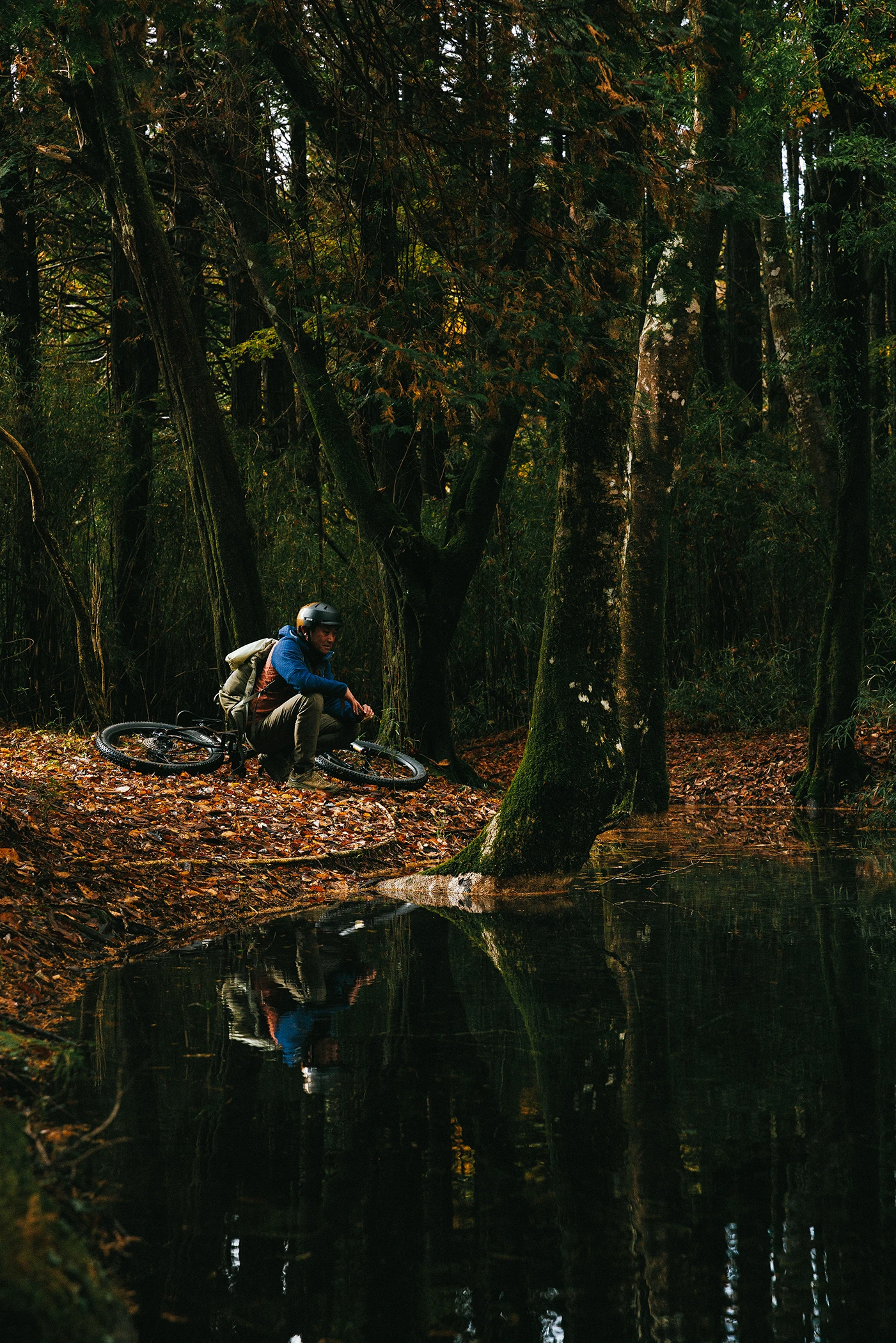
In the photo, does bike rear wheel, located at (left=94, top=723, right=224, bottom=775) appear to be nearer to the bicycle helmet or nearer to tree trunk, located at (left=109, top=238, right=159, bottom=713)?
the bicycle helmet

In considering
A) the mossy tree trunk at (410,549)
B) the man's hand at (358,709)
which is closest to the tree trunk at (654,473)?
the mossy tree trunk at (410,549)

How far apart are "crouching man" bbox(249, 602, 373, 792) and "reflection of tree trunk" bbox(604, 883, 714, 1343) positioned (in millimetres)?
4825

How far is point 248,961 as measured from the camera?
5754 mm

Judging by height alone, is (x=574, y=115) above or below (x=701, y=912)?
above

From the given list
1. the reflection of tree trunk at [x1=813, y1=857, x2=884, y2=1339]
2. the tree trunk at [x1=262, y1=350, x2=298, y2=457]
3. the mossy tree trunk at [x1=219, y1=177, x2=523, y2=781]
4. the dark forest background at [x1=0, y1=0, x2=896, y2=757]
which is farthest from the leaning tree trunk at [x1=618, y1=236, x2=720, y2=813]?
the tree trunk at [x1=262, y1=350, x2=298, y2=457]

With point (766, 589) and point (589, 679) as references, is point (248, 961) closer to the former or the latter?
point (589, 679)

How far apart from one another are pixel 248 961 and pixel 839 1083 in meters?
2.92

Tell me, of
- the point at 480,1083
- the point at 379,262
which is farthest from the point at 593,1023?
the point at 379,262

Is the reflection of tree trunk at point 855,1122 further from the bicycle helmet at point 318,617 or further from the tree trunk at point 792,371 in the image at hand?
the tree trunk at point 792,371

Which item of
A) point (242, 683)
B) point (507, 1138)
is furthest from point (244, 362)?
point (507, 1138)

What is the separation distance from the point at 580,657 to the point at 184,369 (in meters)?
6.28

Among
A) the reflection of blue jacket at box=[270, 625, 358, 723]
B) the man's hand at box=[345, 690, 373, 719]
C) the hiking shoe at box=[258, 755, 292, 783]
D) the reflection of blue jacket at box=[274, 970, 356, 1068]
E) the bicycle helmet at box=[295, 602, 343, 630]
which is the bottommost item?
the reflection of blue jacket at box=[274, 970, 356, 1068]

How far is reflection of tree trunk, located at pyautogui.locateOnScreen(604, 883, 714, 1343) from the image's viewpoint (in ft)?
8.22

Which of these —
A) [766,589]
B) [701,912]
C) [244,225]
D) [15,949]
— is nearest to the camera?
[15,949]
